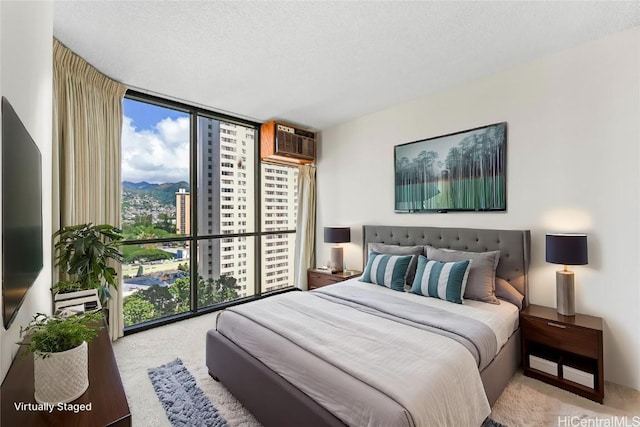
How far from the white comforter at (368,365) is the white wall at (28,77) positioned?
1.18 metres

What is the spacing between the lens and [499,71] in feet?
9.42

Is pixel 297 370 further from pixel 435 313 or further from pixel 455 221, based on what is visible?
pixel 455 221

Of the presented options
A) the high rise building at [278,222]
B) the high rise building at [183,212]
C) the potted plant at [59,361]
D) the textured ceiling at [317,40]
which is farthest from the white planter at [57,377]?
the high rise building at [278,222]

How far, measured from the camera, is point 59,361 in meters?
1.04

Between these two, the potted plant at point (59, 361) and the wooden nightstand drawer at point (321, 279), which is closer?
the potted plant at point (59, 361)

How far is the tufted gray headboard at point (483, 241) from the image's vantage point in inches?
106

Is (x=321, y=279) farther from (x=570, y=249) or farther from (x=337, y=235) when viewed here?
(x=570, y=249)

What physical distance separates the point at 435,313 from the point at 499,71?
2372mm

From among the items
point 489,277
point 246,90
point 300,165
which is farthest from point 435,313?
point 300,165

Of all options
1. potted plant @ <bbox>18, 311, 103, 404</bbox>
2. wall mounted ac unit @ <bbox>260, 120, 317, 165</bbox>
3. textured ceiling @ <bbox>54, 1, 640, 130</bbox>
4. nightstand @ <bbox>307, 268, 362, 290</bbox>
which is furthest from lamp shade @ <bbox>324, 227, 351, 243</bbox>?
potted plant @ <bbox>18, 311, 103, 404</bbox>

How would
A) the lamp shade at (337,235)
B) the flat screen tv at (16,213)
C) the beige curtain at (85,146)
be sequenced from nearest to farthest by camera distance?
the flat screen tv at (16,213), the beige curtain at (85,146), the lamp shade at (337,235)

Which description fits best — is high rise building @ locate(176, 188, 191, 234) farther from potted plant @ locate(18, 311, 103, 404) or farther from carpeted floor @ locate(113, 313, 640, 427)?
potted plant @ locate(18, 311, 103, 404)

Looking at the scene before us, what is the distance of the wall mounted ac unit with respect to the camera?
4.20 metres

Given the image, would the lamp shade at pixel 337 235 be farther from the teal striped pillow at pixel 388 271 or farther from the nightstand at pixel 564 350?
the nightstand at pixel 564 350
